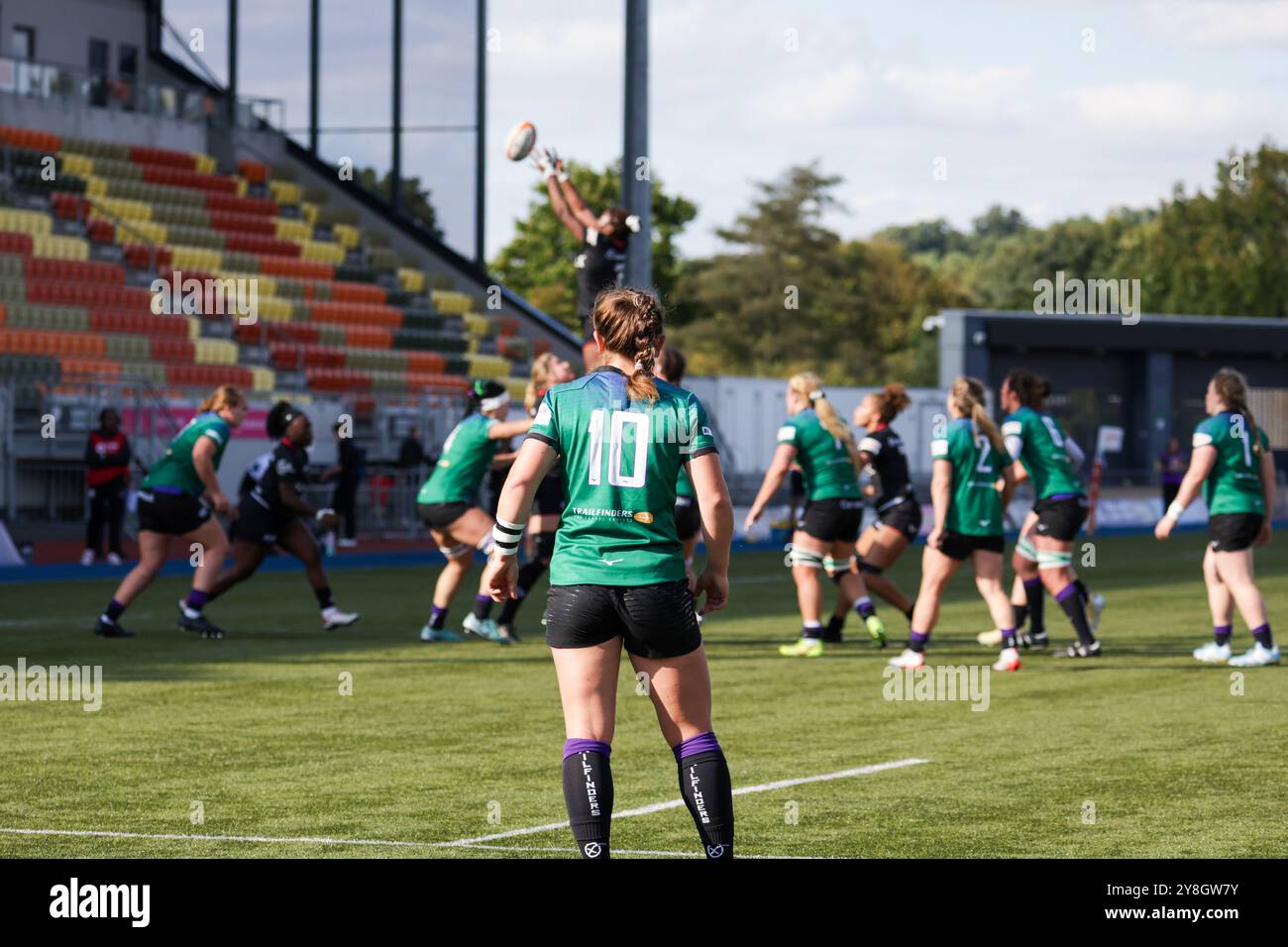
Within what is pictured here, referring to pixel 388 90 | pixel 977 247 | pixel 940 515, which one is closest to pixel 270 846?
pixel 940 515

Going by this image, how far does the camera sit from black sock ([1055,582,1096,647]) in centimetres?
1415

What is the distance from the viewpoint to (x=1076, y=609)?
1429cm

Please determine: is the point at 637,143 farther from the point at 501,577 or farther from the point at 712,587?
the point at 501,577

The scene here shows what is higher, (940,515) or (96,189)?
(96,189)

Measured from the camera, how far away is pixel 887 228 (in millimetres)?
168250

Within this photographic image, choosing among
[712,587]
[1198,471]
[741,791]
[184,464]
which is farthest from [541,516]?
[712,587]

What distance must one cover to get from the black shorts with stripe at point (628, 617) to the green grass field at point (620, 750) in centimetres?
140

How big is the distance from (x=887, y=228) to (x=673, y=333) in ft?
255

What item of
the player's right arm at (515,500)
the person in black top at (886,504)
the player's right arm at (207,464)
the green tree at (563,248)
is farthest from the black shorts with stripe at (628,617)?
the green tree at (563,248)

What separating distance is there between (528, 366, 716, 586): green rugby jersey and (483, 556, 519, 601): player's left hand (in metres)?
0.18

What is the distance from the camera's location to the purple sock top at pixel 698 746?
6.20 metres

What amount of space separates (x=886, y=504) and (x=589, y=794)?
31.5 feet
